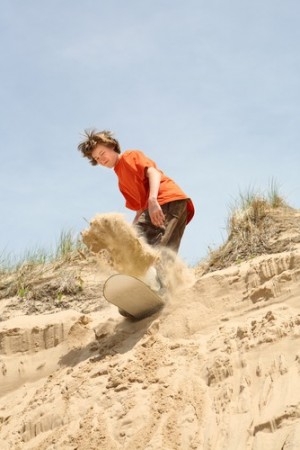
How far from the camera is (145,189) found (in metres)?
4.76

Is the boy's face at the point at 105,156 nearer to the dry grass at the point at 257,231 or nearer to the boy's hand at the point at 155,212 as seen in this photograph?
the boy's hand at the point at 155,212

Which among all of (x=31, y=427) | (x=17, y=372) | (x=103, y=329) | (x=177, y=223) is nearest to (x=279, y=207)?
(x=177, y=223)

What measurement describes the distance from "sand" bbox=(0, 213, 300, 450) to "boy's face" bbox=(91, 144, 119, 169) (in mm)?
776

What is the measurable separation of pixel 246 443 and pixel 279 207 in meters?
4.01

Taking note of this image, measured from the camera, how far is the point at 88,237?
4.48 m

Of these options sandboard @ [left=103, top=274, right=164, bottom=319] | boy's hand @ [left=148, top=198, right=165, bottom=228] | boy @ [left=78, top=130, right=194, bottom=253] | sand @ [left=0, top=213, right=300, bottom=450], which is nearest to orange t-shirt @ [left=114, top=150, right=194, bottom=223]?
boy @ [left=78, top=130, right=194, bottom=253]

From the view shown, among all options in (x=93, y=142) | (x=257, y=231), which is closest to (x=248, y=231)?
(x=257, y=231)

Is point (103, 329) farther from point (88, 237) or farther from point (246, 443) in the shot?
point (246, 443)

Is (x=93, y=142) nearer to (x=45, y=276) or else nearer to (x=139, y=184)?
(x=139, y=184)

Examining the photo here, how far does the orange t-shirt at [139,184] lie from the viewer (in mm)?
4715

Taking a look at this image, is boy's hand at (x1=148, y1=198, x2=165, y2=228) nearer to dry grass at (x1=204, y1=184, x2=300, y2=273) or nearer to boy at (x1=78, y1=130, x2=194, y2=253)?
boy at (x1=78, y1=130, x2=194, y2=253)

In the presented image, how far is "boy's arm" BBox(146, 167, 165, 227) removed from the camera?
179 inches

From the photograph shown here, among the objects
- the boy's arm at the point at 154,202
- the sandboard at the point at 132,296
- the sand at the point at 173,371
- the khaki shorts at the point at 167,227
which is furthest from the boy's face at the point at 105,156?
the sandboard at the point at 132,296

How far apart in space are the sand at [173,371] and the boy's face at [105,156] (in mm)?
776
